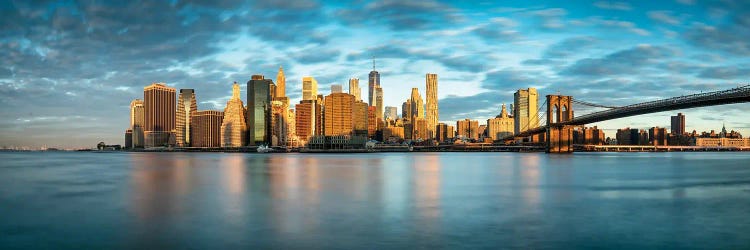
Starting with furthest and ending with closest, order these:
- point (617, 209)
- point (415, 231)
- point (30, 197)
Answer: point (30, 197) < point (617, 209) < point (415, 231)

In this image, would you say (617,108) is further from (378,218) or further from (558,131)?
(378,218)

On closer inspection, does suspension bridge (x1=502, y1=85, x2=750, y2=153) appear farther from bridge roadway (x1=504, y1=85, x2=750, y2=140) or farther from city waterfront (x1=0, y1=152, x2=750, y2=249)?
city waterfront (x1=0, y1=152, x2=750, y2=249)

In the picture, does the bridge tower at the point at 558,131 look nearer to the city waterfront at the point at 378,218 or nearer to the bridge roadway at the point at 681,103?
the bridge roadway at the point at 681,103

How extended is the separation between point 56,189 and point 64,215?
15.0m

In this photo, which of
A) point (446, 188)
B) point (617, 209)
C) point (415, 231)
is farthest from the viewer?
point (446, 188)

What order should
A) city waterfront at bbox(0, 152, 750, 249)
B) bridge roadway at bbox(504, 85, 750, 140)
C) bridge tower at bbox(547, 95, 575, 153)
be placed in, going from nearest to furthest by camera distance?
city waterfront at bbox(0, 152, 750, 249) < bridge roadway at bbox(504, 85, 750, 140) < bridge tower at bbox(547, 95, 575, 153)

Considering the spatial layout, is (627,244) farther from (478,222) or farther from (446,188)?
(446,188)

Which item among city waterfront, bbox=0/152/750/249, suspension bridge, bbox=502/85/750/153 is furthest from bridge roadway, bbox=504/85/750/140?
city waterfront, bbox=0/152/750/249

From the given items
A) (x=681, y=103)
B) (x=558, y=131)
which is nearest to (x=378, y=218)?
(x=681, y=103)

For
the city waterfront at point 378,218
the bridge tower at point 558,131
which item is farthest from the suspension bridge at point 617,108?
the city waterfront at point 378,218

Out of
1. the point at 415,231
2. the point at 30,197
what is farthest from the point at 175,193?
the point at 415,231

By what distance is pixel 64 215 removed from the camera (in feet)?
69.2

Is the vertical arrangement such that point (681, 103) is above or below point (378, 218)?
above

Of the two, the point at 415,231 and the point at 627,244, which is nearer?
the point at 627,244
